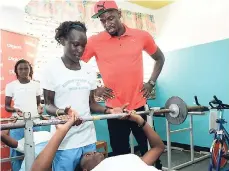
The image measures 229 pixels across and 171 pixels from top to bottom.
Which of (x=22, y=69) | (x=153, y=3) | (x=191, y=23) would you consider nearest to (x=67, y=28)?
(x=22, y=69)

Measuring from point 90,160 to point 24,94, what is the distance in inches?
85.0

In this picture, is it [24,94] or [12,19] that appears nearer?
[24,94]

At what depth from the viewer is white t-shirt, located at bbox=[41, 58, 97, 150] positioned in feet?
4.63

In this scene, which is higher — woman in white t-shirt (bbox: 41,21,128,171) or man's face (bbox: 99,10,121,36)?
man's face (bbox: 99,10,121,36)

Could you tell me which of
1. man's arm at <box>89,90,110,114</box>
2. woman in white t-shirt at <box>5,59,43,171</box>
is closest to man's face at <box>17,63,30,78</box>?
woman in white t-shirt at <box>5,59,43,171</box>

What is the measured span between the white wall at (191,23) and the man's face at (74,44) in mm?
3102

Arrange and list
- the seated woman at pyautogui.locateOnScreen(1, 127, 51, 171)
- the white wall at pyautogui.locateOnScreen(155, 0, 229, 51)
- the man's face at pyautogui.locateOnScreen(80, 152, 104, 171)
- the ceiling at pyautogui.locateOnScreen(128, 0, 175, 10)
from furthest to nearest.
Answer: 1. the ceiling at pyautogui.locateOnScreen(128, 0, 175, 10)
2. the white wall at pyautogui.locateOnScreen(155, 0, 229, 51)
3. the seated woman at pyautogui.locateOnScreen(1, 127, 51, 171)
4. the man's face at pyautogui.locateOnScreen(80, 152, 104, 171)

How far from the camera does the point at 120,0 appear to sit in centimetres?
457

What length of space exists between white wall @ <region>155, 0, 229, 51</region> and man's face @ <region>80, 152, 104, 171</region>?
11.0ft

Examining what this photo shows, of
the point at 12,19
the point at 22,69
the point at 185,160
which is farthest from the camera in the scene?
the point at 185,160

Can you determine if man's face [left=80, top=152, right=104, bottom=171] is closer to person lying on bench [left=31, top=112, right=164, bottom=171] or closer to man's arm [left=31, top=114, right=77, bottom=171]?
person lying on bench [left=31, top=112, right=164, bottom=171]

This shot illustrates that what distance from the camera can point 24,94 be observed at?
3.20m

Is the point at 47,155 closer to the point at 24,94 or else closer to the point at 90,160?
the point at 90,160

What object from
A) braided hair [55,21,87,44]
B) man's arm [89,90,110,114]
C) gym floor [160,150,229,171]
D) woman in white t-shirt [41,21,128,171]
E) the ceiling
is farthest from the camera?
the ceiling
